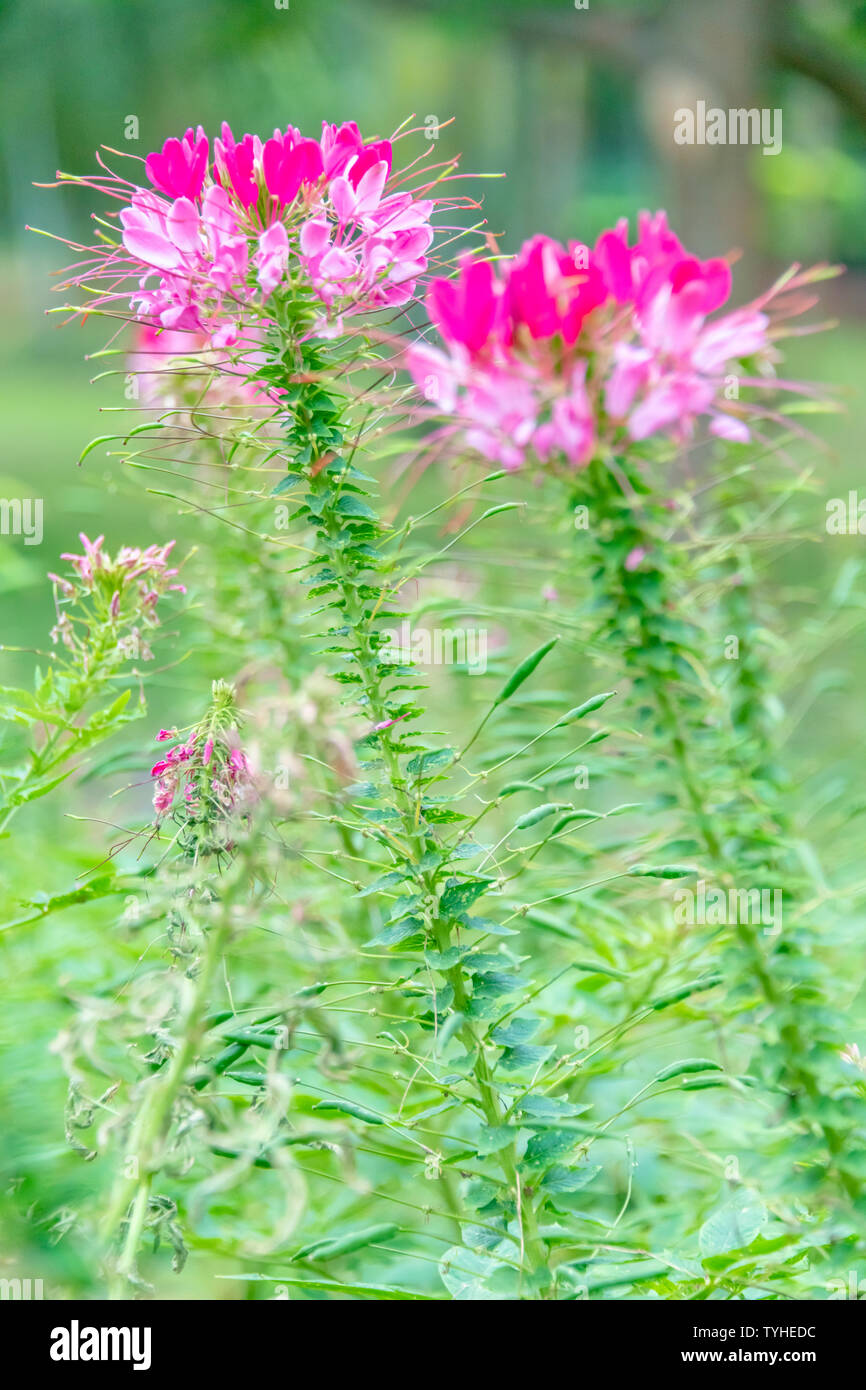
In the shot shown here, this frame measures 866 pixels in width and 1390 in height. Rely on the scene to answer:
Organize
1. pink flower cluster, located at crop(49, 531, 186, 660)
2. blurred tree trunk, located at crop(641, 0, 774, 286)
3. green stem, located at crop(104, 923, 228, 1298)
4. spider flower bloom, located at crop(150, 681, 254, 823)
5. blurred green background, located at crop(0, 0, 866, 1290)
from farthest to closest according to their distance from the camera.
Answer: blurred tree trunk, located at crop(641, 0, 774, 286), blurred green background, located at crop(0, 0, 866, 1290), pink flower cluster, located at crop(49, 531, 186, 660), spider flower bloom, located at crop(150, 681, 254, 823), green stem, located at crop(104, 923, 228, 1298)

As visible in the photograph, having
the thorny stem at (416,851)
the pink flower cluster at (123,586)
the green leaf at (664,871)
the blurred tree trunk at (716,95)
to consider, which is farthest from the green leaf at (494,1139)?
the blurred tree trunk at (716,95)

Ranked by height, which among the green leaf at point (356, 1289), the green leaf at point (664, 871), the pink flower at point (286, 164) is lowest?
the green leaf at point (356, 1289)

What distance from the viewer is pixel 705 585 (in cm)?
74

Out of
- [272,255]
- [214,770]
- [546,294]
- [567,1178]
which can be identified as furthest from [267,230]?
[567,1178]

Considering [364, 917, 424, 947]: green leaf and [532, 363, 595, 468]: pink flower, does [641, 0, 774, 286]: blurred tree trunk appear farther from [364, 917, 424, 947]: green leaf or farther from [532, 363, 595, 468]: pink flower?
[364, 917, 424, 947]: green leaf

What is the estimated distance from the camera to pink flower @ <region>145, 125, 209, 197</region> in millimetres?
549

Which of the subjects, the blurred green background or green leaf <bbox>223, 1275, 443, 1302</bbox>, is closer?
green leaf <bbox>223, 1275, 443, 1302</bbox>

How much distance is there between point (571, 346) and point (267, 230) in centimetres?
15

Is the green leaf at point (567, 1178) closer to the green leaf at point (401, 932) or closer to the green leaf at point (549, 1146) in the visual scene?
the green leaf at point (549, 1146)

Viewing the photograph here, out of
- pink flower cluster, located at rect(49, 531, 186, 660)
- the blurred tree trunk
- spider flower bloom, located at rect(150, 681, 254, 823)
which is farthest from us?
the blurred tree trunk

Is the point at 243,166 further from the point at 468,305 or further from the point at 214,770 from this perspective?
the point at 214,770

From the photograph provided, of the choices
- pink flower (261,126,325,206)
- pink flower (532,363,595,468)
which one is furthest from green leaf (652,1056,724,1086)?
pink flower (261,126,325,206)

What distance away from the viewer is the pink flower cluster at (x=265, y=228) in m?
0.54

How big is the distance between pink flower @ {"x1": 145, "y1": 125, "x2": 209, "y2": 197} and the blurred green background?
148 mm
